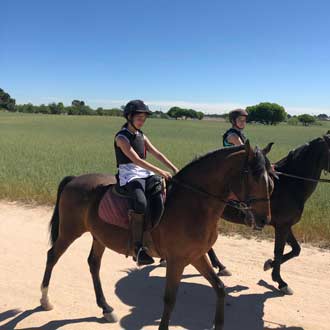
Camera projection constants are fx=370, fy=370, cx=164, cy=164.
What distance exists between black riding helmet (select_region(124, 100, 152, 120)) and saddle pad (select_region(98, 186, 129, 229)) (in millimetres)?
1110

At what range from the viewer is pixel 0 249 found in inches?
298

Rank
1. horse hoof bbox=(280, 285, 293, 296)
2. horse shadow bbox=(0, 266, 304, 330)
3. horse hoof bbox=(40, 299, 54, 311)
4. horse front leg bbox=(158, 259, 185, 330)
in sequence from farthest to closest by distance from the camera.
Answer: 1. horse hoof bbox=(280, 285, 293, 296)
2. horse hoof bbox=(40, 299, 54, 311)
3. horse shadow bbox=(0, 266, 304, 330)
4. horse front leg bbox=(158, 259, 185, 330)

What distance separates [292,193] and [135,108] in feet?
10.8

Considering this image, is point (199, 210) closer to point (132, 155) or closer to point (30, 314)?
point (132, 155)

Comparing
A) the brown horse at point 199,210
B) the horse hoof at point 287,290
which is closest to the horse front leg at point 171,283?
the brown horse at point 199,210

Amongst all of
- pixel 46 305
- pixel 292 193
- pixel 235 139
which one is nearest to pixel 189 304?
pixel 46 305

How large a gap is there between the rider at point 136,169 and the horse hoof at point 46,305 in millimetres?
1651

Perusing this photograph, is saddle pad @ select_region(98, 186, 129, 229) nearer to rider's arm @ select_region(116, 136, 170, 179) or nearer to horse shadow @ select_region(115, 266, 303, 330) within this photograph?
rider's arm @ select_region(116, 136, 170, 179)

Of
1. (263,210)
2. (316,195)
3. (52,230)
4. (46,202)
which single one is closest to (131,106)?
(263,210)

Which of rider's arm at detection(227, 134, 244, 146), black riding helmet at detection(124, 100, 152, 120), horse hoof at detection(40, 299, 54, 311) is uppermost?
black riding helmet at detection(124, 100, 152, 120)

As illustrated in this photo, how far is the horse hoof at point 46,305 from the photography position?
5.34 metres

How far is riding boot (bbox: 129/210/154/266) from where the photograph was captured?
15.0 ft

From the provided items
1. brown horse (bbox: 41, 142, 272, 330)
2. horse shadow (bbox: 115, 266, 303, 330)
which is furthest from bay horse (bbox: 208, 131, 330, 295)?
brown horse (bbox: 41, 142, 272, 330)

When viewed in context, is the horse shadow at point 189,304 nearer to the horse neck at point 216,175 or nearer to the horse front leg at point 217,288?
the horse front leg at point 217,288
